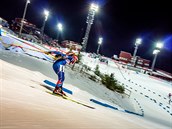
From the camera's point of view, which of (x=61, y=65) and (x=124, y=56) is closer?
(x=61, y=65)

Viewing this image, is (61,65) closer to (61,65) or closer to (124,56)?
(61,65)

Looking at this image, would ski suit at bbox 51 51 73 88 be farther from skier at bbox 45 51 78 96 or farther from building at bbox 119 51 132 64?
building at bbox 119 51 132 64

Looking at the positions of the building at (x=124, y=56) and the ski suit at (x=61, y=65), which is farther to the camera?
the building at (x=124, y=56)

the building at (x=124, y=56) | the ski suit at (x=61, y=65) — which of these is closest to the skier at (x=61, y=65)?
the ski suit at (x=61, y=65)

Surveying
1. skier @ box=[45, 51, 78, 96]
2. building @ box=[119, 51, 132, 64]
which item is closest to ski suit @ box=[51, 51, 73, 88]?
skier @ box=[45, 51, 78, 96]

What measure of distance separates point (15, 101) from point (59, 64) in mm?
4454

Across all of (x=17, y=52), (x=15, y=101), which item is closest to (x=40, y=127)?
(x=15, y=101)

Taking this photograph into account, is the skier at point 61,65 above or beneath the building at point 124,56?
beneath

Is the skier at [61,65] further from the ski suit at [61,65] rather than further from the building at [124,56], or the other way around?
the building at [124,56]

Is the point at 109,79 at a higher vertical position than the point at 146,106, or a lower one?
higher

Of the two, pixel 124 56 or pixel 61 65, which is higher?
pixel 124 56

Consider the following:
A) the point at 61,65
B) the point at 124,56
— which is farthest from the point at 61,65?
the point at 124,56

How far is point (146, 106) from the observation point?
22516 mm

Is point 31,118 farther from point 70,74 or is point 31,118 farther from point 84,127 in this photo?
point 70,74
